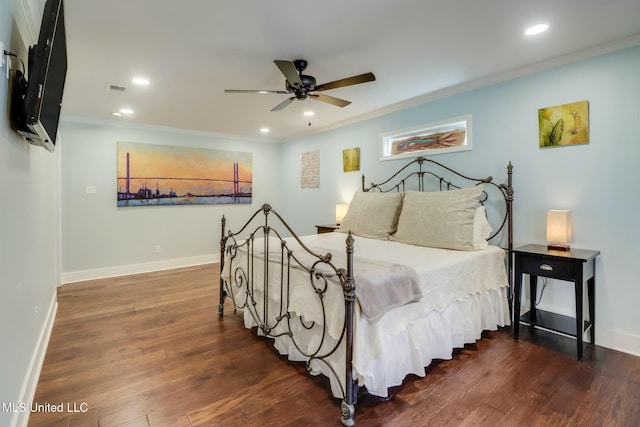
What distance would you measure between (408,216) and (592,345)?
179 cm

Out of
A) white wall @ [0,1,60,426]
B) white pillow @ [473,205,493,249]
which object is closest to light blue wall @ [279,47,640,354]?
white pillow @ [473,205,493,249]

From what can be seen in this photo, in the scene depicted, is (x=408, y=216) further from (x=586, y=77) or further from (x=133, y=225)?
(x=133, y=225)

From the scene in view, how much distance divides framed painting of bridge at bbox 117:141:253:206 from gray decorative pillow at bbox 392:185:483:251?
370cm

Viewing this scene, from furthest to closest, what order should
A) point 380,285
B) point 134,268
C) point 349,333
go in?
point 134,268
point 380,285
point 349,333

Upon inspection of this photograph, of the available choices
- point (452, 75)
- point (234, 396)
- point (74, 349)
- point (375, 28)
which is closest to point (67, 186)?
point (74, 349)

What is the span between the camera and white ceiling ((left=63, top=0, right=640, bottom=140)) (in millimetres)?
1987

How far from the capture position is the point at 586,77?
2.58 metres

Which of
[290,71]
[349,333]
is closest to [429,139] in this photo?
[290,71]

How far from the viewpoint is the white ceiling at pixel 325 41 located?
1987 millimetres

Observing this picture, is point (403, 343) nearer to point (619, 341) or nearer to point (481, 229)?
point (481, 229)

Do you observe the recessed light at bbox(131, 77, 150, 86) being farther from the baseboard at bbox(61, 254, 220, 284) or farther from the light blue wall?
the light blue wall

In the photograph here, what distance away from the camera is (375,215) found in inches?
138

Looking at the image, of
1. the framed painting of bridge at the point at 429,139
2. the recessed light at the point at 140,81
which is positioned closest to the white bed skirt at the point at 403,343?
the framed painting of bridge at the point at 429,139

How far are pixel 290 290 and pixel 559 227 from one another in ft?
7.35
